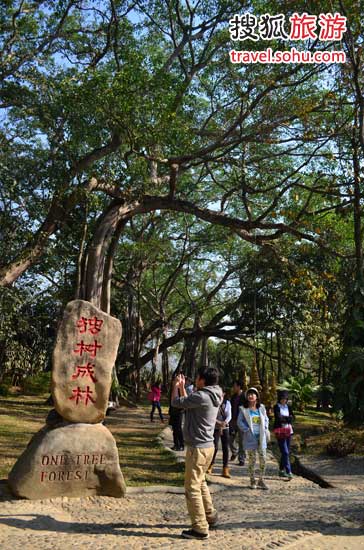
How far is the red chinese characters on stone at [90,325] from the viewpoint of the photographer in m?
6.09

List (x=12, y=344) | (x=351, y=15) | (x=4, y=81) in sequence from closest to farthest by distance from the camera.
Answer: (x=351, y=15) → (x=4, y=81) → (x=12, y=344)

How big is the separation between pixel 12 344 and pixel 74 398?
15.3 m

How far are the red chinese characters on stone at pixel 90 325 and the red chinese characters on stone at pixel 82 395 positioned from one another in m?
0.66

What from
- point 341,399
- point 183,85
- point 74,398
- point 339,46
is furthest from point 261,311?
point 74,398

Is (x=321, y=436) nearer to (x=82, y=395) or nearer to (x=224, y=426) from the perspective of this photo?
(x=224, y=426)

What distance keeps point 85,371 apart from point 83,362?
0.35ft

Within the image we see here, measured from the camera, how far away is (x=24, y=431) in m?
10.7

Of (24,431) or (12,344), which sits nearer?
(24,431)

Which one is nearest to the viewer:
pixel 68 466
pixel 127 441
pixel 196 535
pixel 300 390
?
pixel 196 535

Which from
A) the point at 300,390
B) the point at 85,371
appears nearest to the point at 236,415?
the point at 85,371

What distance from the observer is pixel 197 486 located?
14.2 feet

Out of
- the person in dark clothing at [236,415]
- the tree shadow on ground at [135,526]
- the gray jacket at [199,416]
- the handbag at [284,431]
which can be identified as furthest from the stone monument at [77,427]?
the person in dark clothing at [236,415]

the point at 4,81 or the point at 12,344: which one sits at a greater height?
the point at 4,81

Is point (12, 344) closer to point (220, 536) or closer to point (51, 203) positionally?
point (51, 203)
